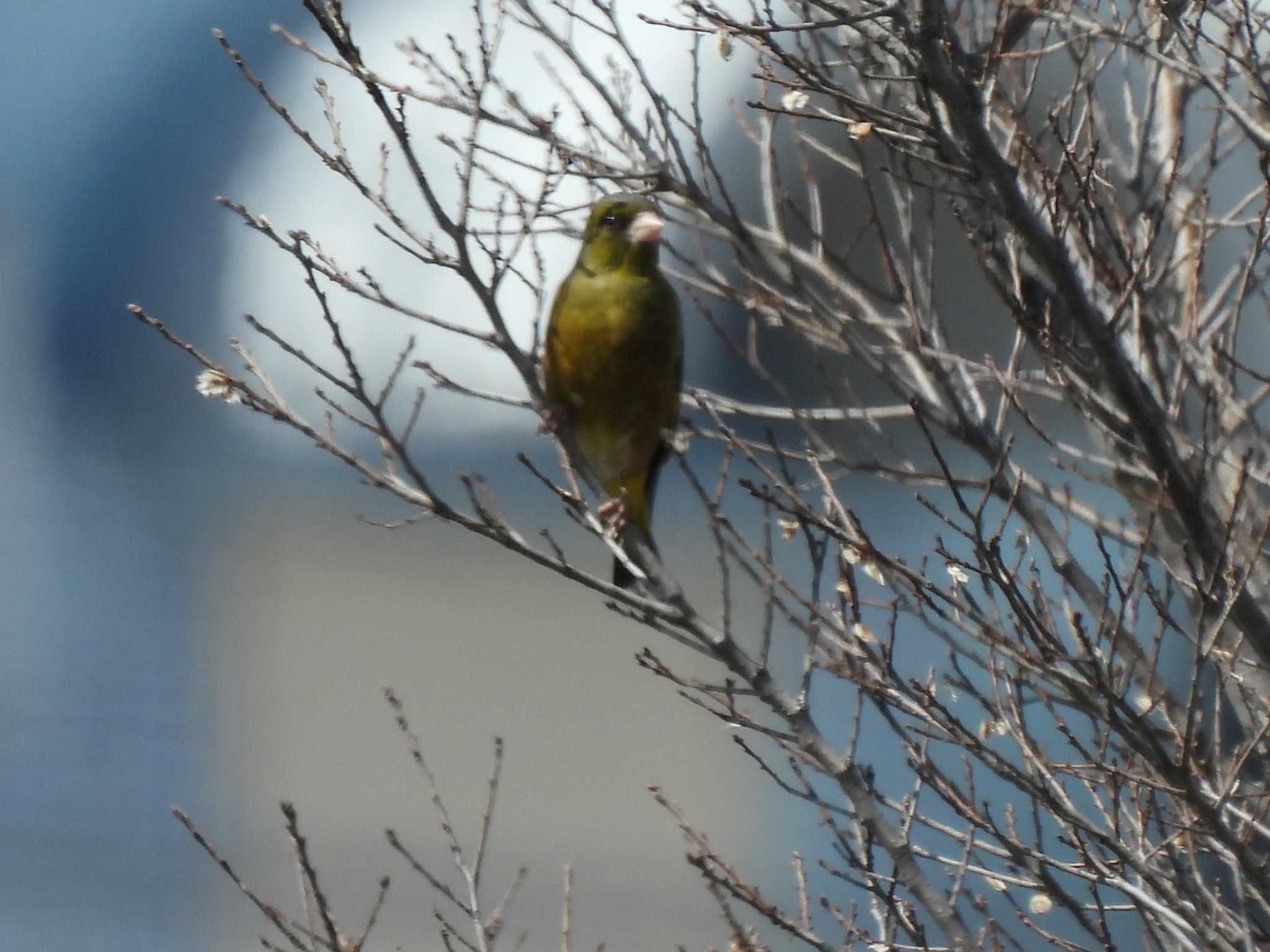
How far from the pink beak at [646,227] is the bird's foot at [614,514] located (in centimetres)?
87

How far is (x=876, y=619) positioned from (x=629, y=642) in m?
4.84

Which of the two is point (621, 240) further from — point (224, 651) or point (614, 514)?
point (224, 651)

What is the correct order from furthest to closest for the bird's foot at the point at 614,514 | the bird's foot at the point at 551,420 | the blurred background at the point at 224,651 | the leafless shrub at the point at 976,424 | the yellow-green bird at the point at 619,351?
the blurred background at the point at 224,651 < the yellow-green bird at the point at 619,351 < the bird's foot at the point at 551,420 < the bird's foot at the point at 614,514 < the leafless shrub at the point at 976,424

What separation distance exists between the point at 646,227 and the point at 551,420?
1.00m

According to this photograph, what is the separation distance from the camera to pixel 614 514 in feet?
14.4

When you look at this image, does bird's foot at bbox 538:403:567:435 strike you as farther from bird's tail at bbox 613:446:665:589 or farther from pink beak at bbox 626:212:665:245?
pink beak at bbox 626:212:665:245

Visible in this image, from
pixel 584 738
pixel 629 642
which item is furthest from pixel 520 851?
pixel 629 642

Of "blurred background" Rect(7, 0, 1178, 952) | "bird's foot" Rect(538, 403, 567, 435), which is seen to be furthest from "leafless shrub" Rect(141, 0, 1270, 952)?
"blurred background" Rect(7, 0, 1178, 952)

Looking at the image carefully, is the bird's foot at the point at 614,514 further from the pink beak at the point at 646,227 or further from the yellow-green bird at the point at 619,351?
the pink beak at the point at 646,227

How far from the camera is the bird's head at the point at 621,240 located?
511 centimetres

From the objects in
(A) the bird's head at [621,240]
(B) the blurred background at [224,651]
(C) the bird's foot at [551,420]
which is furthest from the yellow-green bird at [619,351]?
(B) the blurred background at [224,651]

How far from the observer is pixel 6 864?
13688mm

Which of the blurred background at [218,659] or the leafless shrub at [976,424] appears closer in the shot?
the leafless shrub at [976,424]

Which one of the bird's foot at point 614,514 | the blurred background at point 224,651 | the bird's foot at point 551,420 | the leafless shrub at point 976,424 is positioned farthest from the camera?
the blurred background at point 224,651
